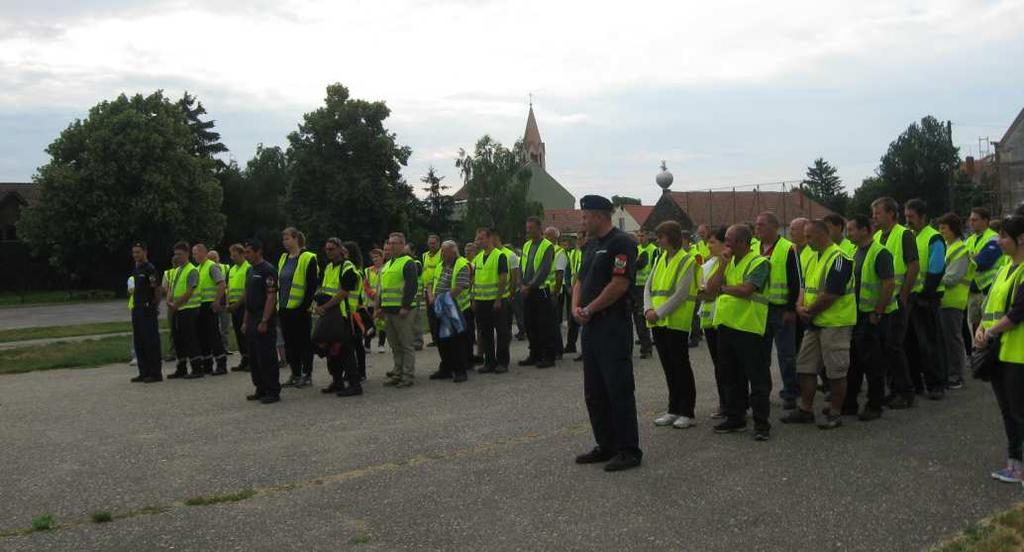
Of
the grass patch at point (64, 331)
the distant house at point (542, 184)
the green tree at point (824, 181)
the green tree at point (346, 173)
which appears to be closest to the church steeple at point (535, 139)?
the distant house at point (542, 184)

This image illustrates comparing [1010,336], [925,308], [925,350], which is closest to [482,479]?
[1010,336]

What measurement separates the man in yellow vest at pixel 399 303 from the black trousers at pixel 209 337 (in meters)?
3.32

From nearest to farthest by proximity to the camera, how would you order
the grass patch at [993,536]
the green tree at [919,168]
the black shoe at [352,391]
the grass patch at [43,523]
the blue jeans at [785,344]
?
the grass patch at [993,536] → the grass patch at [43,523] → the blue jeans at [785,344] → the black shoe at [352,391] → the green tree at [919,168]

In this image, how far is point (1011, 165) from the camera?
196ft

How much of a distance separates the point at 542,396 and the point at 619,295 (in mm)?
3529

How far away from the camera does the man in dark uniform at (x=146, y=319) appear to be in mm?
12188

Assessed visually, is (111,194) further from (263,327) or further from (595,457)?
(595,457)

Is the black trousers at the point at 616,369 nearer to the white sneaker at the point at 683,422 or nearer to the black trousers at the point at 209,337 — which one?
the white sneaker at the point at 683,422

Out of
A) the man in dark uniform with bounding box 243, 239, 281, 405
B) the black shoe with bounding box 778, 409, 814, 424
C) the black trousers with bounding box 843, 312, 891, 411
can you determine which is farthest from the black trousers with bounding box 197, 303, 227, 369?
the black trousers with bounding box 843, 312, 891, 411

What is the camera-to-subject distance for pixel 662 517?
5367mm

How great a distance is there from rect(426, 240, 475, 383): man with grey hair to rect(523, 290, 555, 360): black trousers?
2.88 feet

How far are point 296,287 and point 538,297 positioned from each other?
11.3ft

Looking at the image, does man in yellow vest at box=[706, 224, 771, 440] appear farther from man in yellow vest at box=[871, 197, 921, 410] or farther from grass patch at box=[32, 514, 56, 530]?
grass patch at box=[32, 514, 56, 530]

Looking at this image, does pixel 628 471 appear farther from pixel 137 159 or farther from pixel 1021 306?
pixel 137 159
